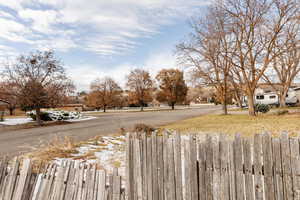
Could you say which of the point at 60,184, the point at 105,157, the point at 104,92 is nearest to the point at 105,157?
the point at 105,157

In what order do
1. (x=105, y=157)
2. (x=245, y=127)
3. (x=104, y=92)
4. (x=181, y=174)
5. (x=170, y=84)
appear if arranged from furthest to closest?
(x=104, y=92) → (x=170, y=84) → (x=245, y=127) → (x=105, y=157) → (x=181, y=174)

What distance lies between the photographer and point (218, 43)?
16.1 metres

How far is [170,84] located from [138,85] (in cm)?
791

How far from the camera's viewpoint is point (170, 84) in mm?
40812

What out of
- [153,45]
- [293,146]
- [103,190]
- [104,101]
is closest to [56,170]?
[103,190]

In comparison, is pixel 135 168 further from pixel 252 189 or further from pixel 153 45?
pixel 153 45

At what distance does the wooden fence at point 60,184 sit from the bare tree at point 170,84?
3888 centimetres

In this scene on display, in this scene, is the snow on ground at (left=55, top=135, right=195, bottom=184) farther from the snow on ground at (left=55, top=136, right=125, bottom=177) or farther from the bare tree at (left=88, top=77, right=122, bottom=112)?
the bare tree at (left=88, top=77, right=122, bottom=112)

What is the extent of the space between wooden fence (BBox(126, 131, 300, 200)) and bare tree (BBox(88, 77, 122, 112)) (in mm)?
43363

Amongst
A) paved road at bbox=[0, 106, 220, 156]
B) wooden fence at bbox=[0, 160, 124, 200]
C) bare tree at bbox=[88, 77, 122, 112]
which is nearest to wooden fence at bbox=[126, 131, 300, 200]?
wooden fence at bbox=[0, 160, 124, 200]

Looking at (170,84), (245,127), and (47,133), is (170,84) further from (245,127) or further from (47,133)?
(47,133)

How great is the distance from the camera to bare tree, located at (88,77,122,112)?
44.1 meters

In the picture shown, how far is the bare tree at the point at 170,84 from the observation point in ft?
134

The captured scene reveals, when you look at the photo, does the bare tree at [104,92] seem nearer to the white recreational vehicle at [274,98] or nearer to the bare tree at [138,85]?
the bare tree at [138,85]
